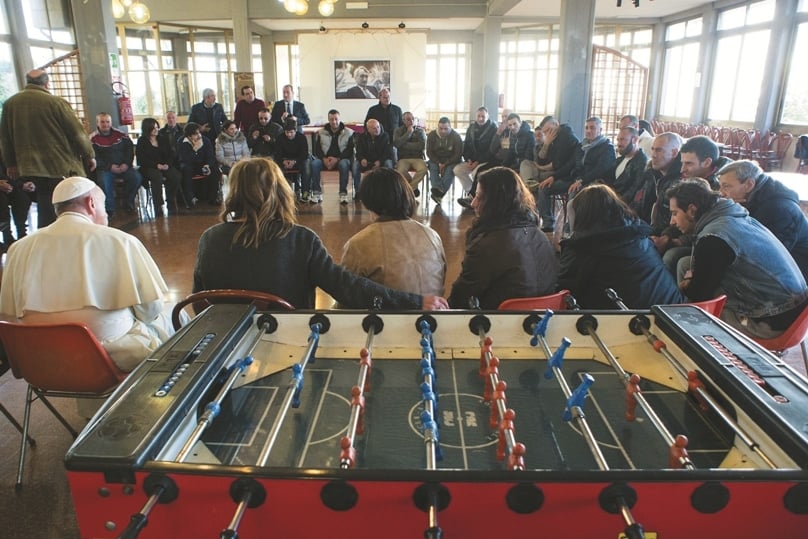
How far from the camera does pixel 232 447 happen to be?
1.48 m

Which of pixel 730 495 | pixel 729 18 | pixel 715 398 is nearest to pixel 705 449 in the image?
pixel 715 398

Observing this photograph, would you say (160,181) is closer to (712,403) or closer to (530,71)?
(712,403)

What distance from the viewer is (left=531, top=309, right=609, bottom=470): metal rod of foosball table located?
127 centimetres

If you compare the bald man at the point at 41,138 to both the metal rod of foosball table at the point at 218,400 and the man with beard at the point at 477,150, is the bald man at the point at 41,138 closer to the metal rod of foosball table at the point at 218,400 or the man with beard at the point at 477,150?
the metal rod of foosball table at the point at 218,400

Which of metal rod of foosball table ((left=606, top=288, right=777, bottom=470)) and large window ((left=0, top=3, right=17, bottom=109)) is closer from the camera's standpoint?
metal rod of foosball table ((left=606, top=288, right=777, bottom=470))

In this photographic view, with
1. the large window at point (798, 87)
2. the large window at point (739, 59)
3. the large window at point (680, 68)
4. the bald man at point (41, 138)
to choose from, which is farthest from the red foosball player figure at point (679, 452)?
the large window at point (680, 68)

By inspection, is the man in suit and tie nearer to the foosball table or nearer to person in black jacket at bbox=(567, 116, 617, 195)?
person in black jacket at bbox=(567, 116, 617, 195)

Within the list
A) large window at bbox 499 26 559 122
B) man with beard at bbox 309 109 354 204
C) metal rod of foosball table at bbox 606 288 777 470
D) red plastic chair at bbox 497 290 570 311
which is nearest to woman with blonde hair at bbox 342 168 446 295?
red plastic chair at bbox 497 290 570 311

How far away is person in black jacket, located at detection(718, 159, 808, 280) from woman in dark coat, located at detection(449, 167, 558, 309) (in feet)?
4.60

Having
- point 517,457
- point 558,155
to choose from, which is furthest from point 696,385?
point 558,155

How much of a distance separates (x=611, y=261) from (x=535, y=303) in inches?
21.2

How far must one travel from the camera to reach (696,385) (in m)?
1.56

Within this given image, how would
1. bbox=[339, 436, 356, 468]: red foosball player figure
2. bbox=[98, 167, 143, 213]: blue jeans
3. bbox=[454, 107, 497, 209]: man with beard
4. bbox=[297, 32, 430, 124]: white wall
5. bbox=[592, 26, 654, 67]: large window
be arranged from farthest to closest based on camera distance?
bbox=[592, 26, 654, 67]: large window < bbox=[297, 32, 430, 124]: white wall < bbox=[454, 107, 497, 209]: man with beard < bbox=[98, 167, 143, 213]: blue jeans < bbox=[339, 436, 356, 468]: red foosball player figure

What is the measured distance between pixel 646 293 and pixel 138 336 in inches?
82.4
